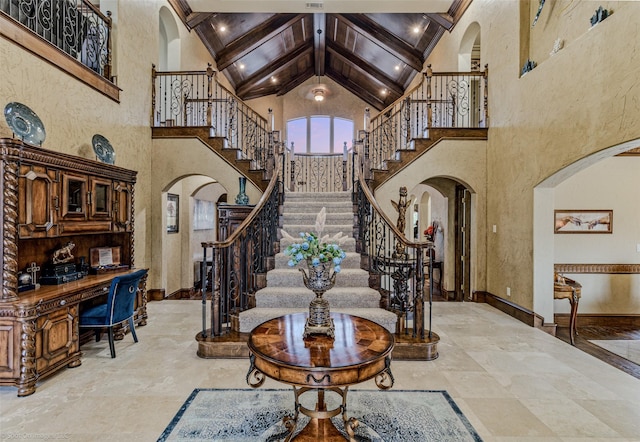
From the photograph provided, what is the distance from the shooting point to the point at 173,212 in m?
7.10

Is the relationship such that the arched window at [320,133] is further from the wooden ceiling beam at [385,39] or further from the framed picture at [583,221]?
the framed picture at [583,221]

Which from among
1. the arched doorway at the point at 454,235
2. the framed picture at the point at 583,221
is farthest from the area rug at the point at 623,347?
the arched doorway at the point at 454,235

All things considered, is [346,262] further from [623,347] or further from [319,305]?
[623,347]

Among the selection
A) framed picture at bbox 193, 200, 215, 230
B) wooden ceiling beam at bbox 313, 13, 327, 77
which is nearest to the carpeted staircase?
framed picture at bbox 193, 200, 215, 230

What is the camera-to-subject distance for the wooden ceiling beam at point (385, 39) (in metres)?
8.29

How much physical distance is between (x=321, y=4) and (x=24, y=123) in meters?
5.22

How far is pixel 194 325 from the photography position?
4.54m

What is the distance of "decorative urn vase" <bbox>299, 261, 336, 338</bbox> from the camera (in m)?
2.18

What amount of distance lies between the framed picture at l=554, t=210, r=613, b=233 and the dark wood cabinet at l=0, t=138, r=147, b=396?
668 centimetres

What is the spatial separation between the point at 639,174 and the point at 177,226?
8.65m

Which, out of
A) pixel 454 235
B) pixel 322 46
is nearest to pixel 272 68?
pixel 322 46

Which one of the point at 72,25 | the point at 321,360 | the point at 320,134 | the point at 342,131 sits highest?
the point at 342,131

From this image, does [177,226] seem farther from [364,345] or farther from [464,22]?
[464,22]

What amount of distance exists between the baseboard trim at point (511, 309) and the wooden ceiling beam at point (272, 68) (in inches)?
340
